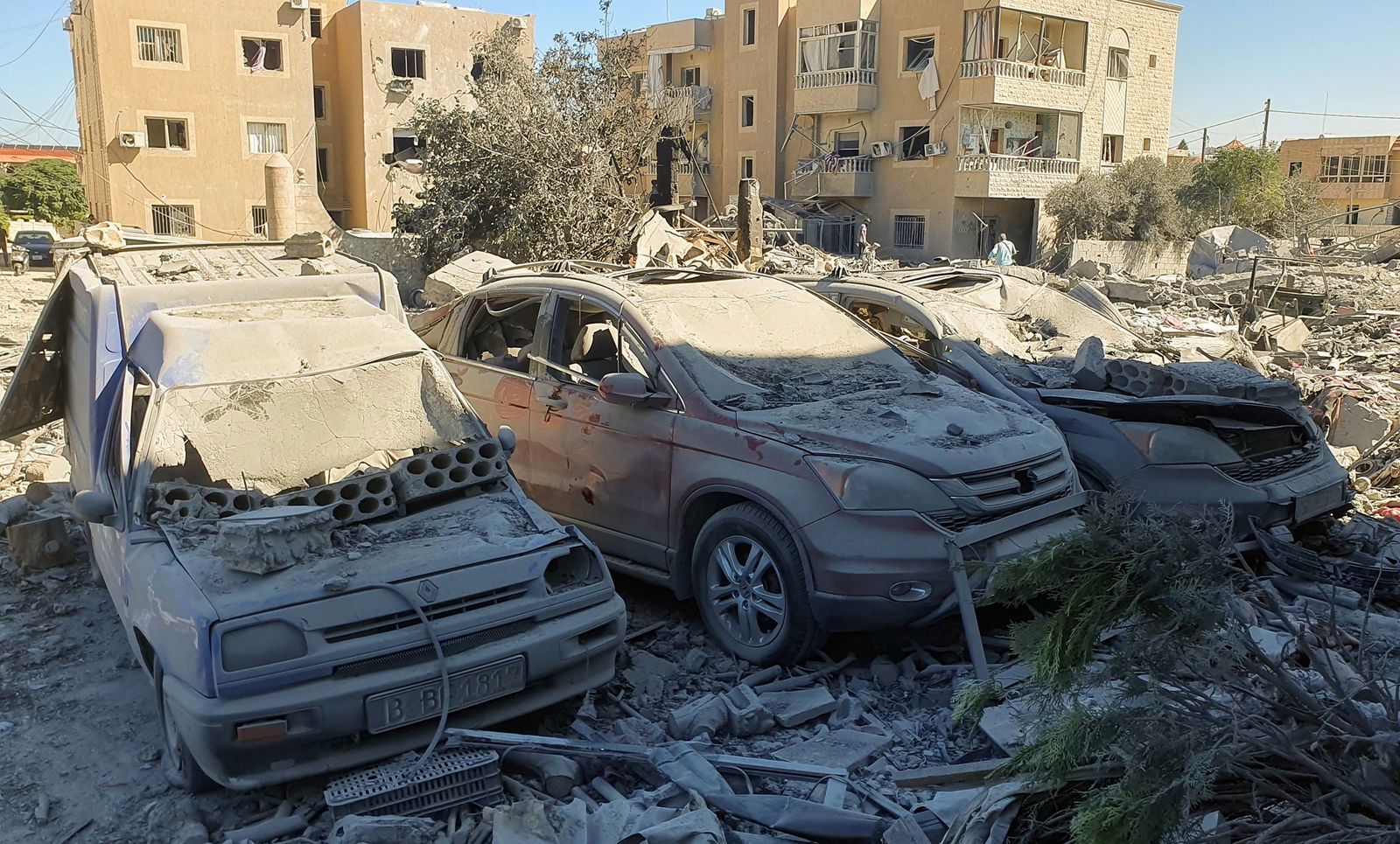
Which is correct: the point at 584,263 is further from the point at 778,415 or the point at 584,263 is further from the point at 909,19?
the point at 909,19

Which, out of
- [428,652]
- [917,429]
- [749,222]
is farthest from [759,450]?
[749,222]

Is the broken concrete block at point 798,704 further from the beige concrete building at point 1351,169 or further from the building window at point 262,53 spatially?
the beige concrete building at point 1351,169

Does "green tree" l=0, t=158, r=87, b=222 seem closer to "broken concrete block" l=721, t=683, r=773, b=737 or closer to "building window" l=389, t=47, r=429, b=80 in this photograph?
"building window" l=389, t=47, r=429, b=80

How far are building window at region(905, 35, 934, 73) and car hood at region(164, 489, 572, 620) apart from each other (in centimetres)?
3967

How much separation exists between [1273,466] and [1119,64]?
144 ft

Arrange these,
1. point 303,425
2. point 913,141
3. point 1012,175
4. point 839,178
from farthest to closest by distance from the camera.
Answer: point 839,178 < point 913,141 < point 1012,175 < point 303,425

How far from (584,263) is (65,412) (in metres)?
3.52

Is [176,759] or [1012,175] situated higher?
[1012,175]

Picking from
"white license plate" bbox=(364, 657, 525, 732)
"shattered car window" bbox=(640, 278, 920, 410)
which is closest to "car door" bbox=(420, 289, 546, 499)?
"shattered car window" bbox=(640, 278, 920, 410)

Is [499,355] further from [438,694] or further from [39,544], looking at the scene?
[438,694]

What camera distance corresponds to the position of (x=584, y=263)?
805 centimetres

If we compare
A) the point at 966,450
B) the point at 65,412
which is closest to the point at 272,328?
the point at 65,412

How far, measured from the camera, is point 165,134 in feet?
116

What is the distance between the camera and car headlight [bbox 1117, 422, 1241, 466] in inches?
237
